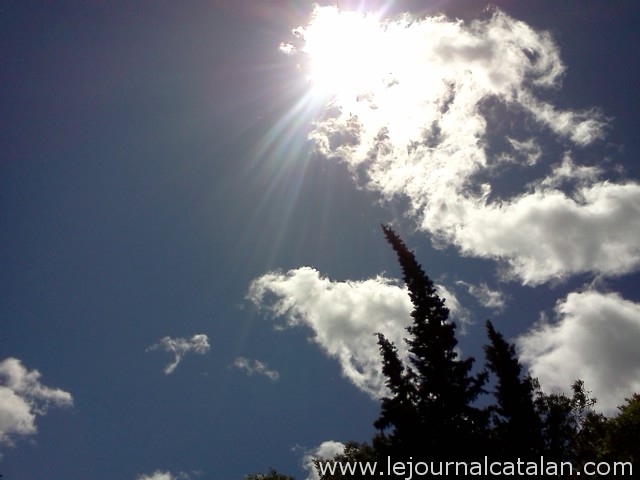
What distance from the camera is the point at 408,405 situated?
2911 cm

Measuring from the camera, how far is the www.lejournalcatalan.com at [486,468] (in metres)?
26.3

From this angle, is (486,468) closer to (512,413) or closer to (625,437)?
(512,413)

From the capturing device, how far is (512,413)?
93.6 feet

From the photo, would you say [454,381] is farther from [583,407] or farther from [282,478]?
[282,478]

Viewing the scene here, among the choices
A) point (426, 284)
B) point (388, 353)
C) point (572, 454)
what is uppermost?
point (426, 284)

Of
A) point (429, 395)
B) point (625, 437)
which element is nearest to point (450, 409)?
point (429, 395)

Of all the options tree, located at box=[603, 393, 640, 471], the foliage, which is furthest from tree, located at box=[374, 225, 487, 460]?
tree, located at box=[603, 393, 640, 471]

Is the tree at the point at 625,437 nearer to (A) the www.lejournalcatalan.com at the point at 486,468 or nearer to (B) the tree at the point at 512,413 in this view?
(A) the www.lejournalcatalan.com at the point at 486,468

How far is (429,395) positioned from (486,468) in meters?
5.14

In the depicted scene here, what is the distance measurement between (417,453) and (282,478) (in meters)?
37.8

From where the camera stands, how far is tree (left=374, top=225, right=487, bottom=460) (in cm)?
2672

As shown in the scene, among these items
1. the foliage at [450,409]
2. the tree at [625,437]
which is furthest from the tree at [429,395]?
the tree at [625,437]

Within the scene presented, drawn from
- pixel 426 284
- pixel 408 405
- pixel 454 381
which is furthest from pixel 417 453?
pixel 426 284

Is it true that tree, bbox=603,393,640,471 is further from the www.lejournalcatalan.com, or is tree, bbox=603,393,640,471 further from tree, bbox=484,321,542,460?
tree, bbox=484,321,542,460
